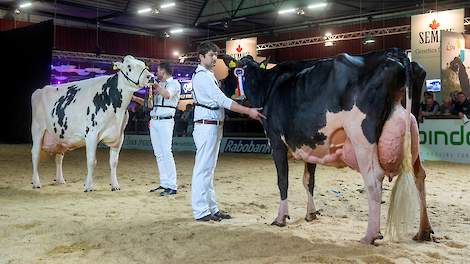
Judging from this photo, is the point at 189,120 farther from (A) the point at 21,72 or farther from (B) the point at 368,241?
A: (B) the point at 368,241

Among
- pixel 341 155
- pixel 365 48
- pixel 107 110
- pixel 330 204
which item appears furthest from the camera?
pixel 365 48

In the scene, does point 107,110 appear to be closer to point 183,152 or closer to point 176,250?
point 176,250

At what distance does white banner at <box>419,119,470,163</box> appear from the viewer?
1210cm

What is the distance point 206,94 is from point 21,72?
16267 millimetres

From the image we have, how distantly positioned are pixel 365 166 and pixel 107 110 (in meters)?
4.69

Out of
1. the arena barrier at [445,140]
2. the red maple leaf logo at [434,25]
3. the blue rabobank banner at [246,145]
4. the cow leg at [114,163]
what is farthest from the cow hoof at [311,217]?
the red maple leaf logo at [434,25]

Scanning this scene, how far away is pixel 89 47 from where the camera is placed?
3086 cm

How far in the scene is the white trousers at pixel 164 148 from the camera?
7641mm

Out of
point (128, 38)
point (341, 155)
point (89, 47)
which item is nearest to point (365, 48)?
point (128, 38)

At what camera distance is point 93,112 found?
782cm

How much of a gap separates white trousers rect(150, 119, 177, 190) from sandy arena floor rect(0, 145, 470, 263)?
33cm

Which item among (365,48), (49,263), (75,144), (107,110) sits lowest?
(49,263)

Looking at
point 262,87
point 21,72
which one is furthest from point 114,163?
point 21,72

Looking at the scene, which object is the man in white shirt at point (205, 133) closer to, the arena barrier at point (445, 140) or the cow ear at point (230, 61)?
the cow ear at point (230, 61)
